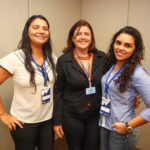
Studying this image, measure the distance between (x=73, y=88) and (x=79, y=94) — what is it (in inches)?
3.4

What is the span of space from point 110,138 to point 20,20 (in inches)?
67.0

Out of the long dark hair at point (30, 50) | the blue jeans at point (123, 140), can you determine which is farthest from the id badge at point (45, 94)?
the blue jeans at point (123, 140)

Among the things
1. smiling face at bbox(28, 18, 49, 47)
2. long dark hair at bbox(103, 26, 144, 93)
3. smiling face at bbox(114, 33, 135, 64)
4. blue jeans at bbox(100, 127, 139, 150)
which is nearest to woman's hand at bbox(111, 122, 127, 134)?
blue jeans at bbox(100, 127, 139, 150)

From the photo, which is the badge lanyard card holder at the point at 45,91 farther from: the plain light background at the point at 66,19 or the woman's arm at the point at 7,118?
the plain light background at the point at 66,19

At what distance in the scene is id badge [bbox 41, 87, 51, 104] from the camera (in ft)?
5.08

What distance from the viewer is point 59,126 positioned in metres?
1.71

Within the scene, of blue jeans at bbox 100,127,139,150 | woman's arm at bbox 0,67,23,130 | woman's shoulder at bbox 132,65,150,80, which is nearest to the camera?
woman's shoulder at bbox 132,65,150,80

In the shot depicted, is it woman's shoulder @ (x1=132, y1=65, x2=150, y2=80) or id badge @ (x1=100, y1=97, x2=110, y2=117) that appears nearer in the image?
woman's shoulder @ (x1=132, y1=65, x2=150, y2=80)

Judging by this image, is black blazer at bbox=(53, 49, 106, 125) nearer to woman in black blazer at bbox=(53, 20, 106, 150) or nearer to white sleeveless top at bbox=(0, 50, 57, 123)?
woman in black blazer at bbox=(53, 20, 106, 150)

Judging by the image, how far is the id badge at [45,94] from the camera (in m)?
1.55

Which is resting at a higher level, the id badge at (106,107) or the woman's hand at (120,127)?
the id badge at (106,107)

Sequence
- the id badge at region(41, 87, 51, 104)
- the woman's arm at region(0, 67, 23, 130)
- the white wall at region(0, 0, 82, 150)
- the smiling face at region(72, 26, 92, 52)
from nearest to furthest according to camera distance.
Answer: the woman's arm at region(0, 67, 23, 130) → the id badge at region(41, 87, 51, 104) → the smiling face at region(72, 26, 92, 52) → the white wall at region(0, 0, 82, 150)

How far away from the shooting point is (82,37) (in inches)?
65.1

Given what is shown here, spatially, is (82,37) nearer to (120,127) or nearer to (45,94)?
(45,94)
